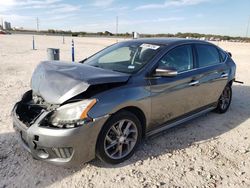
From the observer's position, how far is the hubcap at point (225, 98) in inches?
206

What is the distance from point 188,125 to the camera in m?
4.56

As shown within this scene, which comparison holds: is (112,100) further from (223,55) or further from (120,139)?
(223,55)

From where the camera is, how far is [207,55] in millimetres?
4621

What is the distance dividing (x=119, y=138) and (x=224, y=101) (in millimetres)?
3176

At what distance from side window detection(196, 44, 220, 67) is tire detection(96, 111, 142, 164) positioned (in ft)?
6.22

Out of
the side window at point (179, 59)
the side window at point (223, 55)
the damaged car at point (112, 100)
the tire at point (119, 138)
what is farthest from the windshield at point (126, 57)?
the side window at point (223, 55)

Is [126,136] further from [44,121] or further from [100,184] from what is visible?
[44,121]

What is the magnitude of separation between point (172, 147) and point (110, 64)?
5.37 feet

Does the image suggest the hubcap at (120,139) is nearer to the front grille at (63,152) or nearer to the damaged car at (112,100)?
the damaged car at (112,100)

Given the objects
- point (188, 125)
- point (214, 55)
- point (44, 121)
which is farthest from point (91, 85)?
point (214, 55)

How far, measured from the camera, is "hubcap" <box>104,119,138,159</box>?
3078 millimetres

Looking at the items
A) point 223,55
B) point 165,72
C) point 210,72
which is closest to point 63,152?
point 165,72

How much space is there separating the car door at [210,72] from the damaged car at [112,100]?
0.03 m

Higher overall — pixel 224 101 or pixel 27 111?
pixel 27 111
